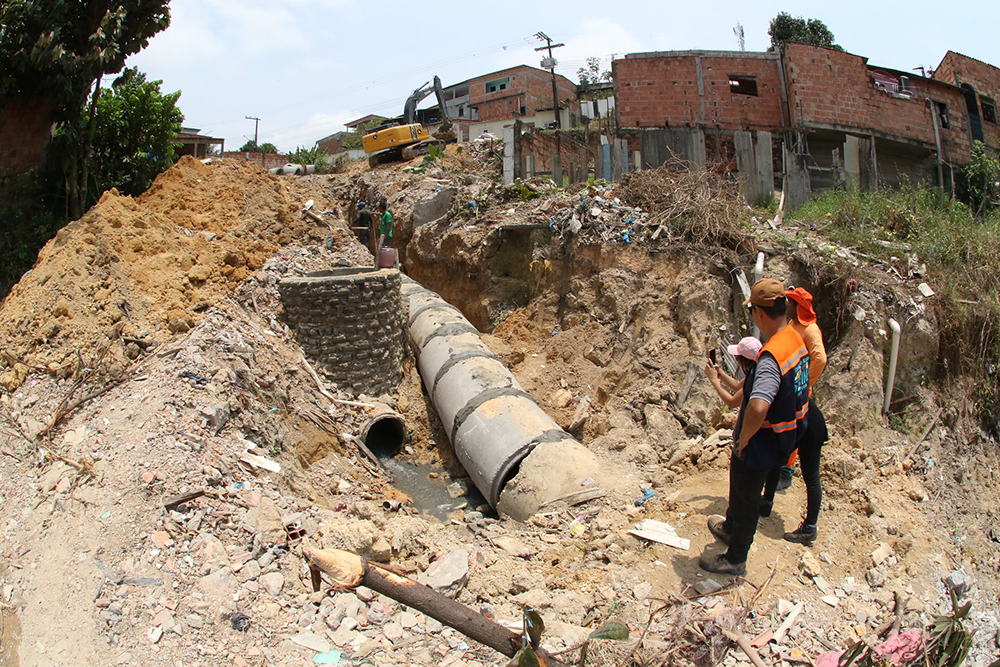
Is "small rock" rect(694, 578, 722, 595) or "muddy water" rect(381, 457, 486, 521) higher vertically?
"small rock" rect(694, 578, 722, 595)

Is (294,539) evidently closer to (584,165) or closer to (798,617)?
(798,617)

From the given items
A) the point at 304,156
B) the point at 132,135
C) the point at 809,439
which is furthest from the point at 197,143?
the point at 809,439

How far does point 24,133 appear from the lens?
8.27 metres

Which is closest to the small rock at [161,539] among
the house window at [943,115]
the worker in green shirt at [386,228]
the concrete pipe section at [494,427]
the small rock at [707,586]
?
the concrete pipe section at [494,427]

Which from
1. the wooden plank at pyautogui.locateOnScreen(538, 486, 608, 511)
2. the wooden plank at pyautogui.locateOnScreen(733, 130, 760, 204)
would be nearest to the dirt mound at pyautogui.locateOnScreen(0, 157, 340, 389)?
the wooden plank at pyautogui.locateOnScreen(538, 486, 608, 511)

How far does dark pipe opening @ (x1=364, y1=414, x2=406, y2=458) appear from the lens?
22.9 feet

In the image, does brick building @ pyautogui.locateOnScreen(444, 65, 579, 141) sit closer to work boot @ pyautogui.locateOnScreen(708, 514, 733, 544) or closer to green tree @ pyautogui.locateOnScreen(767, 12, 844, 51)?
green tree @ pyautogui.locateOnScreen(767, 12, 844, 51)

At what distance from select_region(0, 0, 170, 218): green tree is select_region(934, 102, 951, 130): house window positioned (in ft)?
51.9

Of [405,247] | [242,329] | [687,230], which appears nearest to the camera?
[242,329]

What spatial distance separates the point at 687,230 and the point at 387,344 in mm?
3922

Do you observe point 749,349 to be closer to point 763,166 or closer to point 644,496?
point 644,496

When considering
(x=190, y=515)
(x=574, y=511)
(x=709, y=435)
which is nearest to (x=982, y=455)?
(x=709, y=435)

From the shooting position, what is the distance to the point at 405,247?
10.4 meters

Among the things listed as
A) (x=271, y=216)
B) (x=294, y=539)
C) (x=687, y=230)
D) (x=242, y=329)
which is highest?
(x=271, y=216)
